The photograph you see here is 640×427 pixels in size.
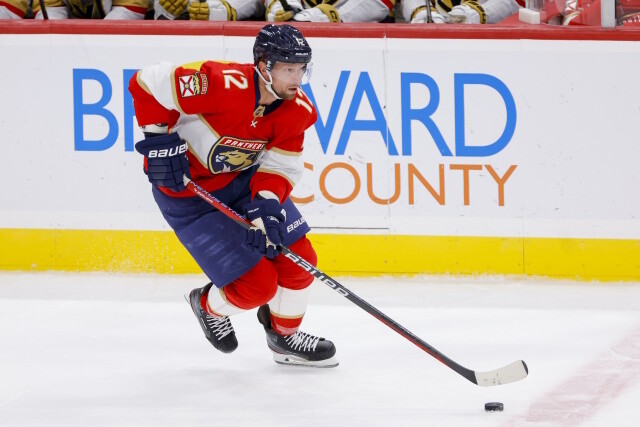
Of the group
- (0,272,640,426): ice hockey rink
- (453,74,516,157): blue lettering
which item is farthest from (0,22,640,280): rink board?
(0,272,640,426): ice hockey rink

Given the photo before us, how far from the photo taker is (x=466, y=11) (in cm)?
478

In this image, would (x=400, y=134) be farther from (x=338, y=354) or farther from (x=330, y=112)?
(x=338, y=354)

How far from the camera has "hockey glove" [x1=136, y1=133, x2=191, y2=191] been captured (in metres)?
3.22

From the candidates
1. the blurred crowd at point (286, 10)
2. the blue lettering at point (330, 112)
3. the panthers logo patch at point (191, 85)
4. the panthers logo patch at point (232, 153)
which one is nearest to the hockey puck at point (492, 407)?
the panthers logo patch at point (232, 153)

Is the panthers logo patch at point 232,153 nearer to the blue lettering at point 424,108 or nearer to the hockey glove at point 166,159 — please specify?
the hockey glove at point 166,159

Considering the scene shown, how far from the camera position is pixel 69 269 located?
15.3 feet

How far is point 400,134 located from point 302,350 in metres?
1.28

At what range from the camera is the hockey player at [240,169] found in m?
3.21

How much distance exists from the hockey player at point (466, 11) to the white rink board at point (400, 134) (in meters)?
0.36

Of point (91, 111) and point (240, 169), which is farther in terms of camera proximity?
point (91, 111)

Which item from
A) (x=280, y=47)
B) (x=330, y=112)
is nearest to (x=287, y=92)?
(x=280, y=47)

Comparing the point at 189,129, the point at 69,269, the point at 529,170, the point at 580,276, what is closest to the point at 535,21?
the point at 529,170

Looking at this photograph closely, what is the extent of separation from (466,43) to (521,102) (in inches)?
12.0

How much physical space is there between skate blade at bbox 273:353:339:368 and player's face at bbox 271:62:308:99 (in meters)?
0.81
